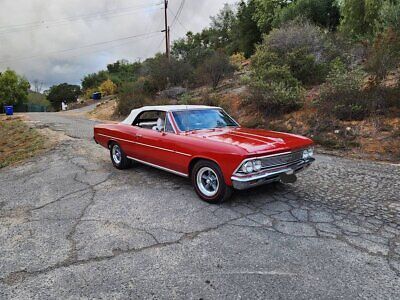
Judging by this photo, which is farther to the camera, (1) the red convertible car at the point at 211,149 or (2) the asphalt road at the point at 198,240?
(1) the red convertible car at the point at 211,149

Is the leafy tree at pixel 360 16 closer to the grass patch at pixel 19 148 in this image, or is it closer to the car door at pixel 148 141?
the car door at pixel 148 141

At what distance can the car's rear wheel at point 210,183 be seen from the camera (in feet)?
14.1

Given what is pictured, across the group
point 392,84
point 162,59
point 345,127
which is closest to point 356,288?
point 345,127

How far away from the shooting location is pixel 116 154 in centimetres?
667

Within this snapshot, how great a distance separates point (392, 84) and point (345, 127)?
2.04 m

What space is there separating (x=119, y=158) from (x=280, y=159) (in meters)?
3.54

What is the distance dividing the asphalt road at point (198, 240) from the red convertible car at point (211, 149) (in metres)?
0.40

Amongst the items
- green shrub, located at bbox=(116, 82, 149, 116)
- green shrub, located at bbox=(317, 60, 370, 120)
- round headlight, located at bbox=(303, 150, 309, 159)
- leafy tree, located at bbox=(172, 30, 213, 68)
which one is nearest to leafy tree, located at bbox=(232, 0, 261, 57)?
leafy tree, located at bbox=(172, 30, 213, 68)

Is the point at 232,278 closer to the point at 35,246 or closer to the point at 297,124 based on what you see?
the point at 35,246

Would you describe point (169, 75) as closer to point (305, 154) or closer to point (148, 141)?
point (148, 141)

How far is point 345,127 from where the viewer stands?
8.46m

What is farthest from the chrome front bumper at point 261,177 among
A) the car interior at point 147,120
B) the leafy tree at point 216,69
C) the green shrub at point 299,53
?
the leafy tree at point 216,69

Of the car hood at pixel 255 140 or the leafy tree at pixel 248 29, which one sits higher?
the leafy tree at pixel 248 29

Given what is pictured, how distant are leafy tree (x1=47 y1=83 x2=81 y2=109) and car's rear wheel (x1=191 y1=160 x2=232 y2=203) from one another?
56961 mm
